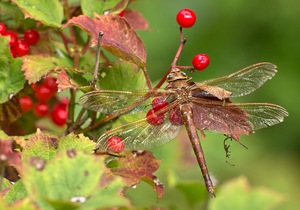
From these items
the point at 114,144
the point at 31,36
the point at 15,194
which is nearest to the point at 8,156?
the point at 15,194

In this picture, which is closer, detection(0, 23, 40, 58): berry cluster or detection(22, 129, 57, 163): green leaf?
detection(22, 129, 57, 163): green leaf

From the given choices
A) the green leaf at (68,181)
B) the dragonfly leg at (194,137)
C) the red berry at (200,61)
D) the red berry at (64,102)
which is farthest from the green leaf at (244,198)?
the red berry at (64,102)

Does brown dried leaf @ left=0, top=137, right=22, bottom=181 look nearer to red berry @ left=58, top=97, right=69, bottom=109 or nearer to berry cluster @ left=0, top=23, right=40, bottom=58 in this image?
berry cluster @ left=0, top=23, right=40, bottom=58

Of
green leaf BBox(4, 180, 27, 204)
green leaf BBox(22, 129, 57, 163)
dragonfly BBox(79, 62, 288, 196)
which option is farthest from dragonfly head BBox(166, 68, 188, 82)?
green leaf BBox(4, 180, 27, 204)

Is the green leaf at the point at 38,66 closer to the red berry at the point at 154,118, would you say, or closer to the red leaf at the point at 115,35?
the red leaf at the point at 115,35

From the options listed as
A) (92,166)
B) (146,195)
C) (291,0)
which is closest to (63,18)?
(92,166)

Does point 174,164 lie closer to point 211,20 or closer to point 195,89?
point 195,89

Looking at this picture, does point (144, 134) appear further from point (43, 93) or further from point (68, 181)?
point (68, 181)
